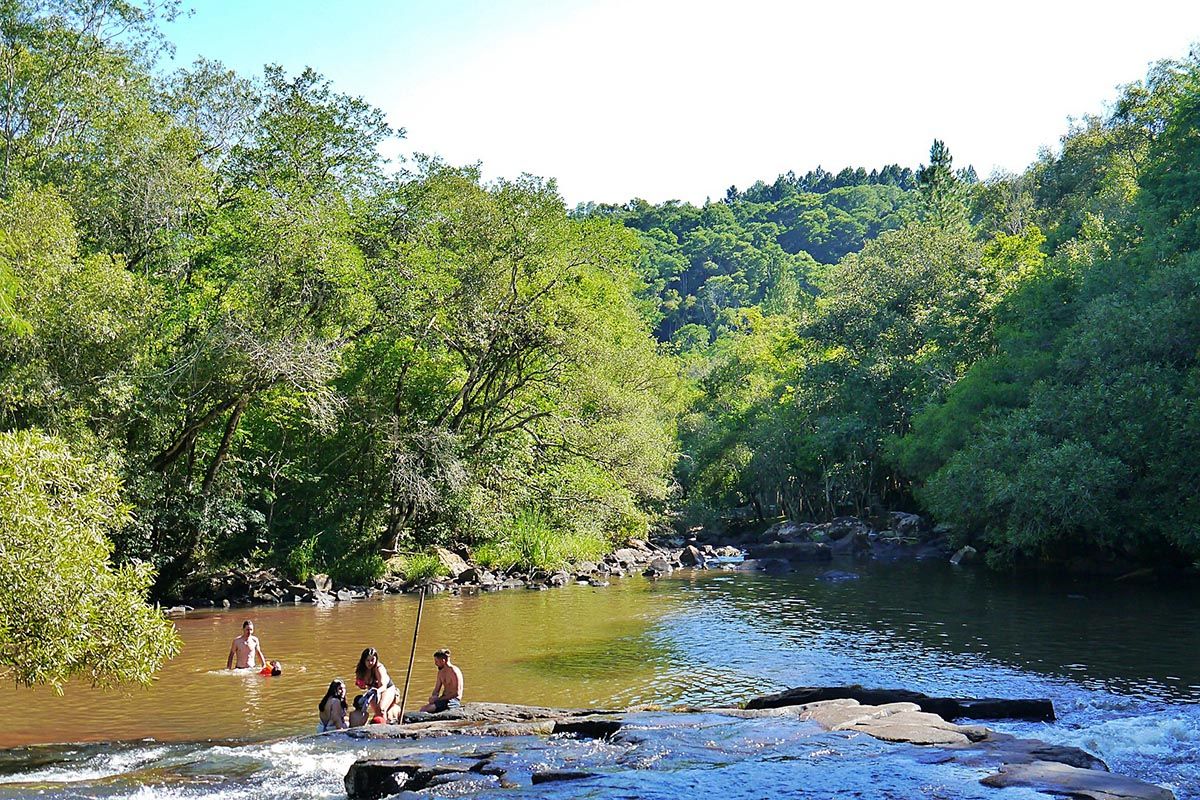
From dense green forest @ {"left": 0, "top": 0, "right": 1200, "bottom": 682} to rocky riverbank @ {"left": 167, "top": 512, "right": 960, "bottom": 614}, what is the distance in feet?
2.90

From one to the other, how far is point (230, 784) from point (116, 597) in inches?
113

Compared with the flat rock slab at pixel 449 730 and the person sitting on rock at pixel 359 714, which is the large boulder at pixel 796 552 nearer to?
the person sitting on rock at pixel 359 714

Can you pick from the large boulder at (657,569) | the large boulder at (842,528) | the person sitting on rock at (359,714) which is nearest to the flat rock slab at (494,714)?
the person sitting on rock at (359,714)

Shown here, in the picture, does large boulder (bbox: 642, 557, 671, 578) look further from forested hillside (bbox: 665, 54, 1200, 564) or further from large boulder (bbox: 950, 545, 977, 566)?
large boulder (bbox: 950, 545, 977, 566)

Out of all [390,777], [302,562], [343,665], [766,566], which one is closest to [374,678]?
[390,777]

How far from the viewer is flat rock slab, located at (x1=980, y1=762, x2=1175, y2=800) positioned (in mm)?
9750

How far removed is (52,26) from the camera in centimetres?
2675

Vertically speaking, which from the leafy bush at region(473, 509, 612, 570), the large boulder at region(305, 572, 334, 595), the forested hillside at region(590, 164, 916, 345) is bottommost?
the large boulder at region(305, 572, 334, 595)

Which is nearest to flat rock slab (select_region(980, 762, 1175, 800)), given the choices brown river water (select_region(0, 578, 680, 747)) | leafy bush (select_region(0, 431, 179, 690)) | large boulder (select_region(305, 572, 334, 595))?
brown river water (select_region(0, 578, 680, 747))

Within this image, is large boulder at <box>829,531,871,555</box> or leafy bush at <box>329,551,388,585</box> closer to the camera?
leafy bush at <box>329,551,388,585</box>

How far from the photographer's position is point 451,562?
36.5 m

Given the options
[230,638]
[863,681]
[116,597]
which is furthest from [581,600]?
[116,597]

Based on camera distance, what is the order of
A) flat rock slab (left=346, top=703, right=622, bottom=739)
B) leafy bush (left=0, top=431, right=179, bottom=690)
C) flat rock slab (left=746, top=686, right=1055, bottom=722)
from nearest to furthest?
leafy bush (left=0, top=431, right=179, bottom=690)
flat rock slab (left=346, top=703, right=622, bottom=739)
flat rock slab (left=746, top=686, right=1055, bottom=722)

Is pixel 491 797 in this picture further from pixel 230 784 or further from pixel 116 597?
pixel 116 597
